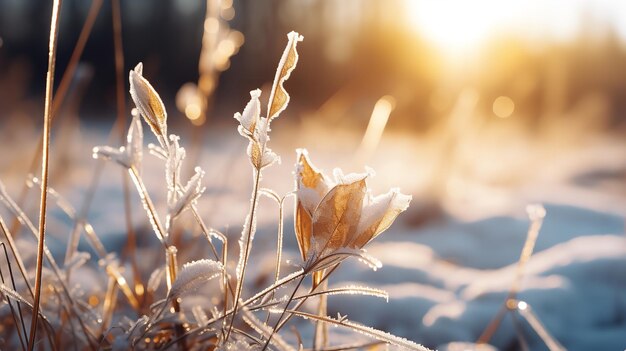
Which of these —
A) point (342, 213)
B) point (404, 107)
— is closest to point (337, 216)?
point (342, 213)

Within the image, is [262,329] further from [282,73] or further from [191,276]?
[282,73]

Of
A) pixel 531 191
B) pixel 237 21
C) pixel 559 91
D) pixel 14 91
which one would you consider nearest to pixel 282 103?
pixel 531 191

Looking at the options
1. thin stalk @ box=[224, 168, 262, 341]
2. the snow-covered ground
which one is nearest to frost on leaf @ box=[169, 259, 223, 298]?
thin stalk @ box=[224, 168, 262, 341]

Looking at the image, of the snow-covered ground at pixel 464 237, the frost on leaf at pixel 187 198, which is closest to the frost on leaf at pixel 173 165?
the frost on leaf at pixel 187 198

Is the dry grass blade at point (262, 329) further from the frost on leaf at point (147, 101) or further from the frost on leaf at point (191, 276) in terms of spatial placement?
the frost on leaf at point (147, 101)

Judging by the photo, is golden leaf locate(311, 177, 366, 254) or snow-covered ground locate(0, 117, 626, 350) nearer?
golden leaf locate(311, 177, 366, 254)

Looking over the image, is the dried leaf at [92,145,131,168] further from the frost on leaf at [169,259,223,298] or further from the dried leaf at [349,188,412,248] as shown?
the dried leaf at [349,188,412,248]

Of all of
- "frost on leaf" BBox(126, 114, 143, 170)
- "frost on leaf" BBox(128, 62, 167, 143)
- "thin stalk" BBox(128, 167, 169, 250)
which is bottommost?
"thin stalk" BBox(128, 167, 169, 250)
